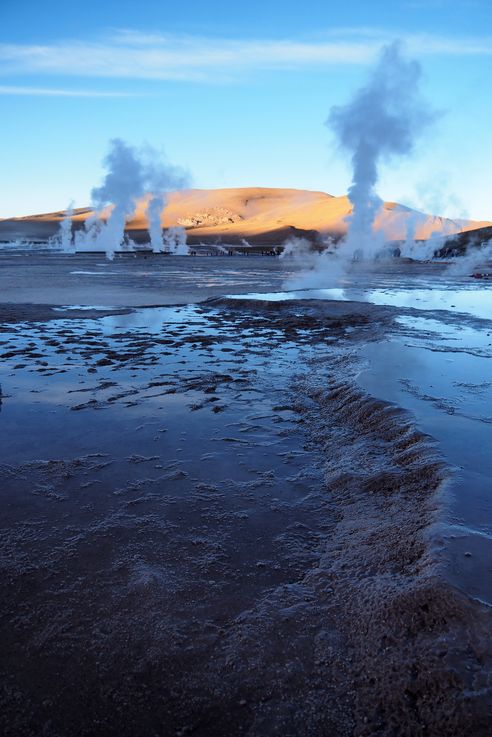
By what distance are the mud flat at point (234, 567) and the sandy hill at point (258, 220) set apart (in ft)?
120

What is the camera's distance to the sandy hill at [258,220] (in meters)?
91.4

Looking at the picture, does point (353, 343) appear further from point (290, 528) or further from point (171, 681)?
point (171, 681)

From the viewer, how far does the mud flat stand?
2.09 m

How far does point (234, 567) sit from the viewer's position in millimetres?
2975

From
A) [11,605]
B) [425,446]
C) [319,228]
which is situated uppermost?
[319,228]

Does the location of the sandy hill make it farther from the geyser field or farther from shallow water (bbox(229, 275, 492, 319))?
the geyser field

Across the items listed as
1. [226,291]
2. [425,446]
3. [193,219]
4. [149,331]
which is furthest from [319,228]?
[425,446]

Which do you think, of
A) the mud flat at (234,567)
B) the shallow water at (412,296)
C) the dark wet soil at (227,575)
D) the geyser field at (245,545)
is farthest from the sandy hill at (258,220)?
the dark wet soil at (227,575)

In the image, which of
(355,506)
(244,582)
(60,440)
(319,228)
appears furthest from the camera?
(319,228)

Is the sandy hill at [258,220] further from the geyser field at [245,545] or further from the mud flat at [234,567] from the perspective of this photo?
the mud flat at [234,567]

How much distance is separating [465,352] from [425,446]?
494cm

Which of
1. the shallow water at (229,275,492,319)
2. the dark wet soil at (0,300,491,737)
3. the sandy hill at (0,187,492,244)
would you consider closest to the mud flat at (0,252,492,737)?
the dark wet soil at (0,300,491,737)

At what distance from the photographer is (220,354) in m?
8.88

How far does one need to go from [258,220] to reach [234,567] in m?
136
